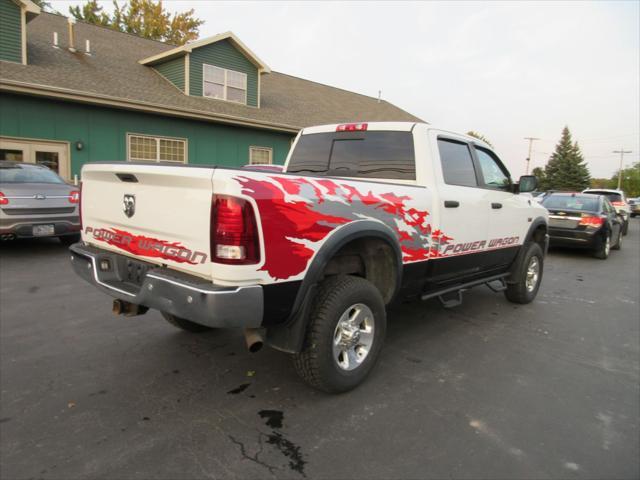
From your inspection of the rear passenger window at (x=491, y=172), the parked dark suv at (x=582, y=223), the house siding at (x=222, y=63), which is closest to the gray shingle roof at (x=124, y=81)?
→ the house siding at (x=222, y=63)

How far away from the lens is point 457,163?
14.0ft

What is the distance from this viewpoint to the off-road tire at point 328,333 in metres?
2.90

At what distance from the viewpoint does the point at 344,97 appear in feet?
75.6

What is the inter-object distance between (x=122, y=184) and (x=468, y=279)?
11.0ft

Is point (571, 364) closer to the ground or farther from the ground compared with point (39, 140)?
closer to the ground

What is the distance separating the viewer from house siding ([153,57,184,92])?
48.8 feet

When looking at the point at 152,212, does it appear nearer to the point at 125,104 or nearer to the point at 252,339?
the point at 252,339

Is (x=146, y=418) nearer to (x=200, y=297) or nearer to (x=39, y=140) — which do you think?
(x=200, y=297)

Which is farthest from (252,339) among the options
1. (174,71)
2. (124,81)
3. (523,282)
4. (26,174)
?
(174,71)

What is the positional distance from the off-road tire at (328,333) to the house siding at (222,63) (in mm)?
13665

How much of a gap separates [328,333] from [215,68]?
14830 millimetres

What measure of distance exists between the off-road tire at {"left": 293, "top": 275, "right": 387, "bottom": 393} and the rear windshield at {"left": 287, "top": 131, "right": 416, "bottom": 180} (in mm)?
1257

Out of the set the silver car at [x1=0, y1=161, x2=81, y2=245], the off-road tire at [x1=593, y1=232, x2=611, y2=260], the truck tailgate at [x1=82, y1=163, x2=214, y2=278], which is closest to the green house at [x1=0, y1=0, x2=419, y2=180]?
the silver car at [x1=0, y1=161, x2=81, y2=245]

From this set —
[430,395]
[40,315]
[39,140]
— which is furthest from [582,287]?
[39,140]
